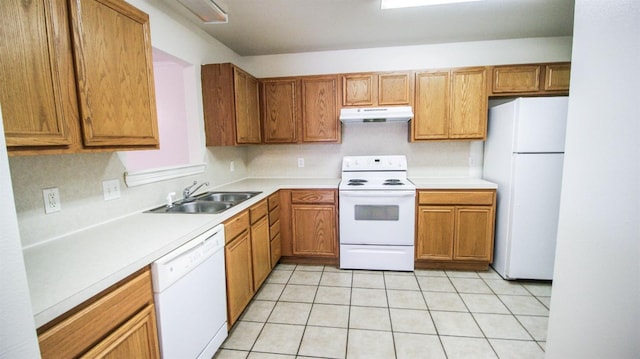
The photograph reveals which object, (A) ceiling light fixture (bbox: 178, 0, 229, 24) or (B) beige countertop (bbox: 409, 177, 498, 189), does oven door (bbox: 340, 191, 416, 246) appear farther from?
(A) ceiling light fixture (bbox: 178, 0, 229, 24)

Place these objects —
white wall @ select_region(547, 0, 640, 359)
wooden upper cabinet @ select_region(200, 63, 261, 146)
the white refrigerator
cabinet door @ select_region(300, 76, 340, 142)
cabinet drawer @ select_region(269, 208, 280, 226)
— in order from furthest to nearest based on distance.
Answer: cabinet door @ select_region(300, 76, 340, 142) → cabinet drawer @ select_region(269, 208, 280, 226) → wooden upper cabinet @ select_region(200, 63, 261, 146) → the white refrigerator → white wall @ select_region(547, 0, 640, 359)

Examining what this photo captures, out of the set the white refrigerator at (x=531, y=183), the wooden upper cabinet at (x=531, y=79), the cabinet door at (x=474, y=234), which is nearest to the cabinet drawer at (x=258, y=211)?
the cabinet door at (x=474, y=234)

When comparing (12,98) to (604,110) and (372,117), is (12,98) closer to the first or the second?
(604,110)

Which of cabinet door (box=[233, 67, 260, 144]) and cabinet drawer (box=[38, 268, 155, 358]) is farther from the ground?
cabinet door (box=[233, 67, 260, 144])

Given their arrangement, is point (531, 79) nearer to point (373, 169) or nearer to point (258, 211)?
point (373, 169)

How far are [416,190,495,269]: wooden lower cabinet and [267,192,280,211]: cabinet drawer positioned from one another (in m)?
1.46

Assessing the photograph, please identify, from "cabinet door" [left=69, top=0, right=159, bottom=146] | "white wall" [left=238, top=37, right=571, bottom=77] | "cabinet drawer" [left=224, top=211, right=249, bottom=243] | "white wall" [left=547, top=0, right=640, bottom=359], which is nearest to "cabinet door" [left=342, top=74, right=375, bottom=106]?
"white wall" [left=238, top=37, right=571, bottom=77]

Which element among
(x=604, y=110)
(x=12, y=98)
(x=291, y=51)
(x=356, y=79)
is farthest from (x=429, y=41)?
(x=12, y=98)

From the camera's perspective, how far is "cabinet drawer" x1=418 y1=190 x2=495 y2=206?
278 cm

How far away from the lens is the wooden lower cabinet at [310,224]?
2.98 m

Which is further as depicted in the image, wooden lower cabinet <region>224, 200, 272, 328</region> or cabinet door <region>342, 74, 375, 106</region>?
cabinet door <region>342, 74, 375, 106</region>

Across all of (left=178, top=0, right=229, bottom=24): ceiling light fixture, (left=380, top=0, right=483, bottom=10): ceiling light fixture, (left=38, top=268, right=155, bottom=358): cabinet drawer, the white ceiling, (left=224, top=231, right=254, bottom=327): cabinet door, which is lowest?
(left=224, top=231, right=254, bottom=327): cabinet door

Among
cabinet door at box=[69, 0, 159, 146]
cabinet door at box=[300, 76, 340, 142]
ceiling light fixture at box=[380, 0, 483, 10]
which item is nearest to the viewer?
cabinet door at box=[69, 0, 159, 146]

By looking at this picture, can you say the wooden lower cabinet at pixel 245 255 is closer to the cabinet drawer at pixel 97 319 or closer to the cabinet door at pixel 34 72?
the cabinet drawer at pixel 97 319
